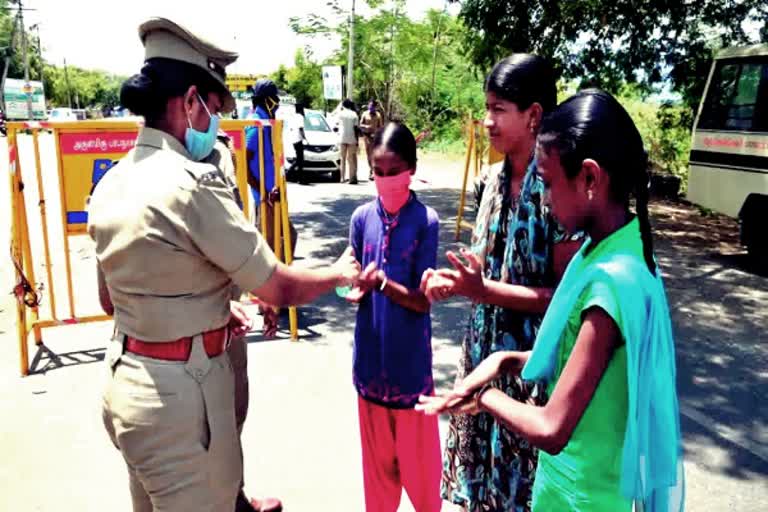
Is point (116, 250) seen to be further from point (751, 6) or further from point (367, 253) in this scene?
point (751, 6)

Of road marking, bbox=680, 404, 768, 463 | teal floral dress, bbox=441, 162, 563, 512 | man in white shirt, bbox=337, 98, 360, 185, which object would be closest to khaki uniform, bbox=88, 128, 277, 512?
teal floral dress, bbox=441, 162, 563, 512

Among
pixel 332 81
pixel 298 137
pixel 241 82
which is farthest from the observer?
pixel 241 82

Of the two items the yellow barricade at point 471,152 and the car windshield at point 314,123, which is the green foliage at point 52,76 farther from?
the yellow barricade at point 471,152

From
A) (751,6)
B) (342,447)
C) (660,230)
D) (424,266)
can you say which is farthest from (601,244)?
(751,6)

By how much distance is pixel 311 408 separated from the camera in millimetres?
4332

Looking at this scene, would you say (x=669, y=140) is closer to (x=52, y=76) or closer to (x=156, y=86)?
(x=156, y=86)

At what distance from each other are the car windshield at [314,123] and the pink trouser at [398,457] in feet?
49.2

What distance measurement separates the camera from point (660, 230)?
10.8m

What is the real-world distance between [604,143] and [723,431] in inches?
135

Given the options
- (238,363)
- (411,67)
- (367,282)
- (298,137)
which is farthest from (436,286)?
(411,67)

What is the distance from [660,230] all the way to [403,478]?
9533 mm

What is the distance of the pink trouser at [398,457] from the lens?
2.49 metres

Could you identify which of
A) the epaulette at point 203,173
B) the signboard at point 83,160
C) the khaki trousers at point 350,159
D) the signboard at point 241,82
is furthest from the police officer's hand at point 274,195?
the signboard at point 241,82

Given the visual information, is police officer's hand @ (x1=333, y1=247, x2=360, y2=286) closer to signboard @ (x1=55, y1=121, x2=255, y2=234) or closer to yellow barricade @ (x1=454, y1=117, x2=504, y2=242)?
signboard @ (x1=55, y1=121, x2=255, y2=234)
